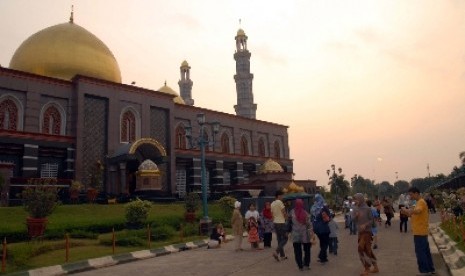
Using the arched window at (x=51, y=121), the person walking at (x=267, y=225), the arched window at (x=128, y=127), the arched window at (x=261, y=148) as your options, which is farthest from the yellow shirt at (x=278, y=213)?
the arched window at (x=261, y=148)

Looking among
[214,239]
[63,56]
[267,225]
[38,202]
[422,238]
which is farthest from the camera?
[63,56]

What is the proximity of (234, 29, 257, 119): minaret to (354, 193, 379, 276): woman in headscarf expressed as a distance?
46764 millimetres

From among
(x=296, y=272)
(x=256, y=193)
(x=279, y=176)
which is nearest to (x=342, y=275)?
(x=296, y=272)

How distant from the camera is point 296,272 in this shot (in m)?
8.85

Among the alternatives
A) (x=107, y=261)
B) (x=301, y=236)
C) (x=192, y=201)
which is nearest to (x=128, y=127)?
(x=192, y=201)

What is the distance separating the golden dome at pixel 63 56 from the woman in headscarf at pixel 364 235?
91.2 ft

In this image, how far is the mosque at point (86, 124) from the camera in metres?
27.3

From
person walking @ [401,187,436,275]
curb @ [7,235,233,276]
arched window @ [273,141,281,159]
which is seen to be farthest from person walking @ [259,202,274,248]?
arched window @ [273,141,281,159]

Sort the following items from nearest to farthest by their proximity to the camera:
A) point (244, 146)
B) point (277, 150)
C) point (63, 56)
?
point (63, 56)
point (244, 146)
point (277, 150)

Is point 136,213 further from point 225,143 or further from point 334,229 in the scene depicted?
point 225,143

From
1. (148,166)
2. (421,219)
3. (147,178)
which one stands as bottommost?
(421,219)

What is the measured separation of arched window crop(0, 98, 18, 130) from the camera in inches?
1061

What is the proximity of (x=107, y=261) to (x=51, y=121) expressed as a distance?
65.0 ft

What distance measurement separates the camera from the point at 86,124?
2972 centimetres
